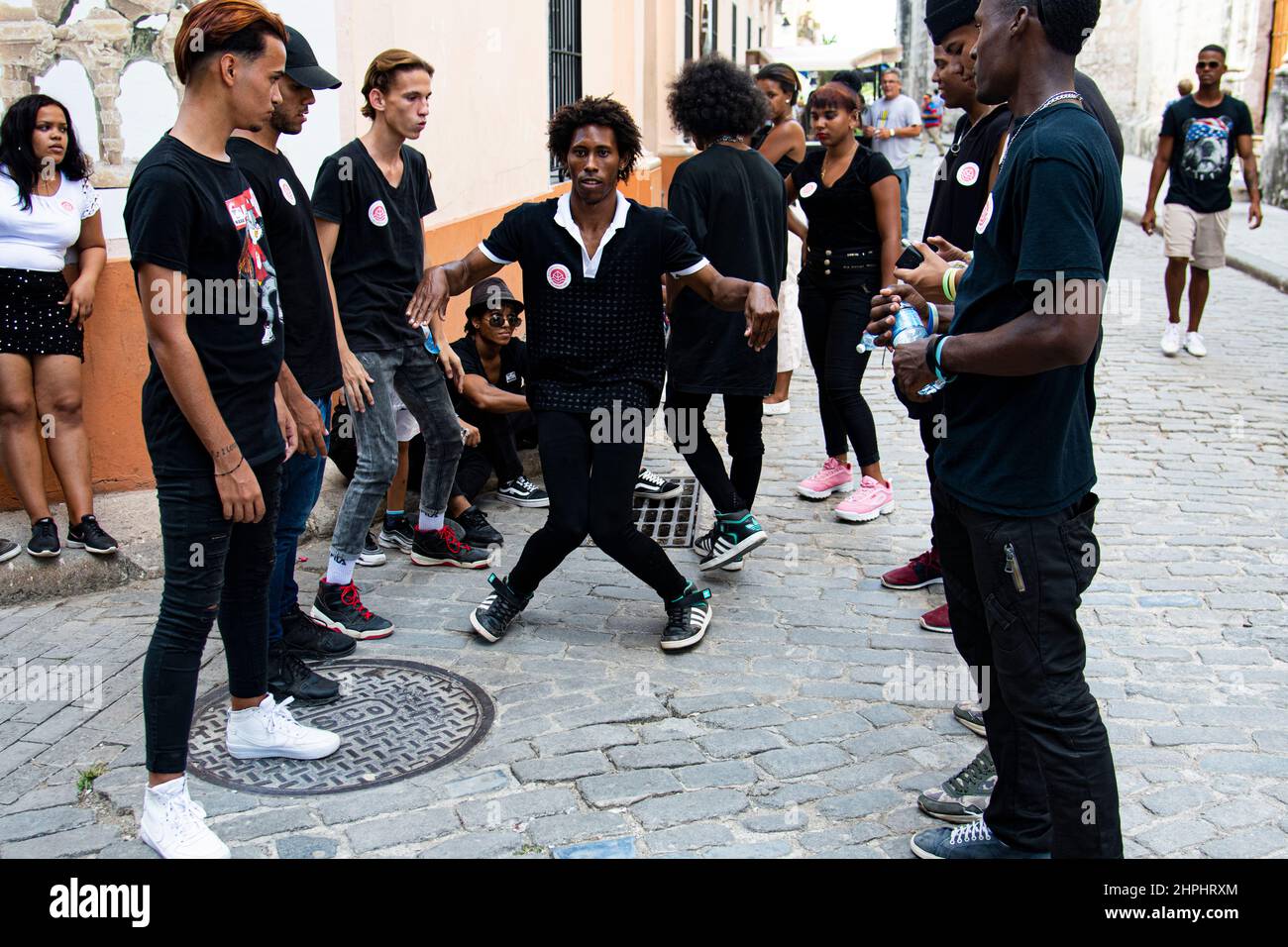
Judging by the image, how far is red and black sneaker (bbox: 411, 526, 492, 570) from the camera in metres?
5.74

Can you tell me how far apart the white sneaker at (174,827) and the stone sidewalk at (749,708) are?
0.38ft

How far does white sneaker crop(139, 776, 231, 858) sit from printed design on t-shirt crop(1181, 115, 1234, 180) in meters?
9.08

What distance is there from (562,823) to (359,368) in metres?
2.15

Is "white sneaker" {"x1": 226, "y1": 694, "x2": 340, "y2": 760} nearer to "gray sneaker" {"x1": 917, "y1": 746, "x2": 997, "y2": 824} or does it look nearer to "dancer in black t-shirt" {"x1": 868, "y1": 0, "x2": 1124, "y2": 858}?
"gray sneaker" {"x1": 917, "y1": 746, "x2": 997, "y2": 824}

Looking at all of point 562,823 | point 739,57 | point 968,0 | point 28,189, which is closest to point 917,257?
point 968,0

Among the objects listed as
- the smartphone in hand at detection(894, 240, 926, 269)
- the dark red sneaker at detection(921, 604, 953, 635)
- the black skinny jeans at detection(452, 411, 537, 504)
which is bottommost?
the dark red sneaker at detection(921, 604, 953, 635)

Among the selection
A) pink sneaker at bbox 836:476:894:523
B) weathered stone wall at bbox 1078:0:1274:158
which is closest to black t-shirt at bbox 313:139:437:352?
pink sneaker at bbox 836:476:894:523

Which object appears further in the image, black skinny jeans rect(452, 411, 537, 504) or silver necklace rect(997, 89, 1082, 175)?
black skinny jeans rect(452, 411, 537, 504)

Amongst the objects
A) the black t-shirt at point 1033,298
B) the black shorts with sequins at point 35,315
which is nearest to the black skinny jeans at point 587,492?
the black t-shirt at point 1033,298

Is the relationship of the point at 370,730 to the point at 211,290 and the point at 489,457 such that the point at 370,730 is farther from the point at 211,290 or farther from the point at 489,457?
the point at 489,457

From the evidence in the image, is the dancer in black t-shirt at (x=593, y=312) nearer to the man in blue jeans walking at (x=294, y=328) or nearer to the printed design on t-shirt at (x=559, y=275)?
the printed design on t-shirt at (x=559, y=275)

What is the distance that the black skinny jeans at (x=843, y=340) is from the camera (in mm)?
6316
